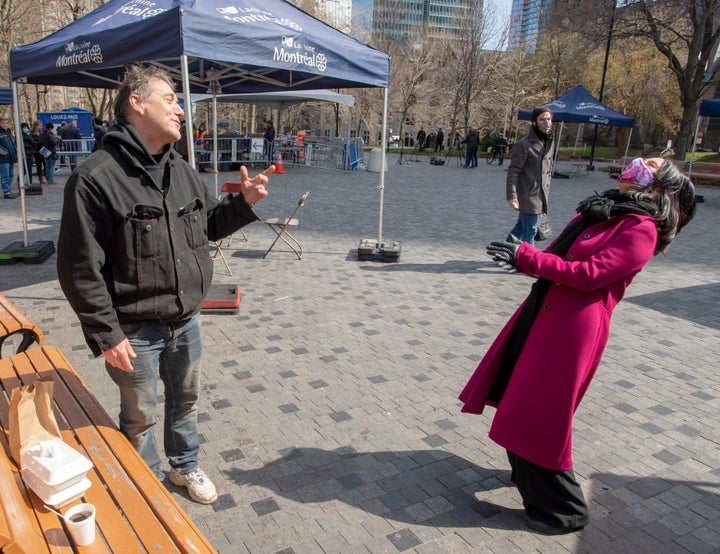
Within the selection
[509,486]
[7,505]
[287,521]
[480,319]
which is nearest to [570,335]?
[509,486]

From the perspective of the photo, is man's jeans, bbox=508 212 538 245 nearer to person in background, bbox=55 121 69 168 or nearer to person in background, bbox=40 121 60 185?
person in background, bbox=40 121 60 185

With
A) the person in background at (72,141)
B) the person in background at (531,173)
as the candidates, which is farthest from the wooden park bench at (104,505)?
the person in background at (72,141)

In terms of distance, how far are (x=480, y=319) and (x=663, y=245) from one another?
3.07 meters

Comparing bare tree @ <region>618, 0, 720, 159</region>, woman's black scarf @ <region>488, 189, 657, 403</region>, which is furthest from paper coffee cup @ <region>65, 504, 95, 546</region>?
bare tree @ <region>618, 0, 720, 159</region>

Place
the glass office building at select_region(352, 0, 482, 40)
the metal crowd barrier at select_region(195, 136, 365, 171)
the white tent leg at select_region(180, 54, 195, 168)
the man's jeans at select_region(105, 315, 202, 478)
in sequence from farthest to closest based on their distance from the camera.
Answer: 1. the glass office building at select_region(352, 0, 482, 40)
2. the metal crowd barrier at select_region(195, 136, 365, 171)
3. the white tent leg at select_region(180, 54, 195, 168)
4. the man's jeans at select_region(105, 315, 202, 478)

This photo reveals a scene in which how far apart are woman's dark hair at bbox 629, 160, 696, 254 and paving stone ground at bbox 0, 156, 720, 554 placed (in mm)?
1512

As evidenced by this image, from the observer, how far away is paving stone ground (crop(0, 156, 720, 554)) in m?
2.59

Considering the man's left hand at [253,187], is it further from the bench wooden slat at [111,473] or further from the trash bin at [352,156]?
the trash bin at [352,156]

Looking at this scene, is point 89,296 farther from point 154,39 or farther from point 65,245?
point 154,39

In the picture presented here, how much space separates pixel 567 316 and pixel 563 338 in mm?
101

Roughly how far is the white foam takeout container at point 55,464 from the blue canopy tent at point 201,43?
334cm

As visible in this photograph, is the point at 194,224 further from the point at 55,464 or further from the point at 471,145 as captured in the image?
the point at 471,145

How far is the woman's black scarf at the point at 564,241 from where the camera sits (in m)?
2.27

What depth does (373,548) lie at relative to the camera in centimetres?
243
